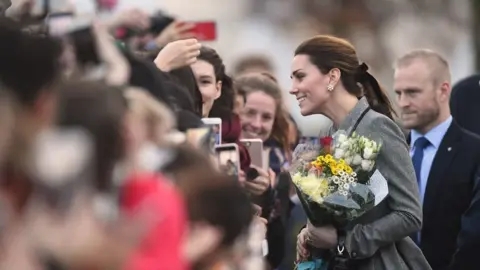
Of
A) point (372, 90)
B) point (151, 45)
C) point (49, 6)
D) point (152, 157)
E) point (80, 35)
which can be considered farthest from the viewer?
point (151, 45)

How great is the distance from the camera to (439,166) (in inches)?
245

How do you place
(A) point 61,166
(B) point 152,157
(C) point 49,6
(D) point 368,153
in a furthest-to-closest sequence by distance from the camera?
(D) point 368,153 < (C) point 49,6 < (B) point 152,157 < (A) point 61,166

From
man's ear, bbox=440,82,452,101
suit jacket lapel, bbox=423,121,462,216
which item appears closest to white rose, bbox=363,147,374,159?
A: suit jacket lapel, bbox=423,121,462,216

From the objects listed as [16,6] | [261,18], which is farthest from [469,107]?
[261,18]

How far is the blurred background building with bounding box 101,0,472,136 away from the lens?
49.6 ft

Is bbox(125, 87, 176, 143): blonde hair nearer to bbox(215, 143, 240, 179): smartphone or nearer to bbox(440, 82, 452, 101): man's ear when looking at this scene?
bbox(215, 143, 240, 179): smartphone

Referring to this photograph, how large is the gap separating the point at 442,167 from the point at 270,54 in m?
8.72

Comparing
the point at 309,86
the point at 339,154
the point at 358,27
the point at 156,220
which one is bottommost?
the point at 358,27

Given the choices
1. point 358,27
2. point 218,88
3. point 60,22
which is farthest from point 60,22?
point 358,27

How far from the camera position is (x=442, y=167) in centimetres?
620

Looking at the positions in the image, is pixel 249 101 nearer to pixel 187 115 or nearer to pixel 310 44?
pixel 310 44

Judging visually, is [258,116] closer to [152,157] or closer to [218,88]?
[218,88]

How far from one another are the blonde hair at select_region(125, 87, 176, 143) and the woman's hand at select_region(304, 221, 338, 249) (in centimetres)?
232

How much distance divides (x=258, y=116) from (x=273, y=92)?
0.20 m
